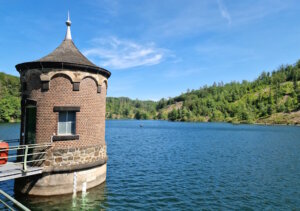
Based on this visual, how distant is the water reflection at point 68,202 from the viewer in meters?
11.8

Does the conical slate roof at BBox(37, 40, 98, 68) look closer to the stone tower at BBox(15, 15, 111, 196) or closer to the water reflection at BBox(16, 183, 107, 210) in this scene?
the stone tower at BBox(15, 15, 111, 196)

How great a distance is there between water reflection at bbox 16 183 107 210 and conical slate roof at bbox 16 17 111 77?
767 cm

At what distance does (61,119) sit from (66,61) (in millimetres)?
3569

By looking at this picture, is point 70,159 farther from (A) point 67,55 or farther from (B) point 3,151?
(A) point 67,55

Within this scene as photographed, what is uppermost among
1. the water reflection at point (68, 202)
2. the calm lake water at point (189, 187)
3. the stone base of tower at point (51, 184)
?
the stone base of tower at point (51, 184)

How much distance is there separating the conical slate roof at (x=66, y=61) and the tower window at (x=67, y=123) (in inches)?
114

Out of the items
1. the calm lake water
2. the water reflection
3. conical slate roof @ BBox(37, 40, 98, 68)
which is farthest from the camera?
conical slate roof @ BBox(37, 40, 98, 68)

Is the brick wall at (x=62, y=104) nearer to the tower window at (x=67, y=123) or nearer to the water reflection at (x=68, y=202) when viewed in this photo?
the tower window at (x=67, y=123)

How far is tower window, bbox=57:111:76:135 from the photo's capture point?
1358 centimetres

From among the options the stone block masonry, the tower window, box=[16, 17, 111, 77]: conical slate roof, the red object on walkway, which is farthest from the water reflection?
box=[16, 17, 111, 77]: conical slate roof

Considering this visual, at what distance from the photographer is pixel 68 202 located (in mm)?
12312

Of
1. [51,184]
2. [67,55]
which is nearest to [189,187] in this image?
[51,184]

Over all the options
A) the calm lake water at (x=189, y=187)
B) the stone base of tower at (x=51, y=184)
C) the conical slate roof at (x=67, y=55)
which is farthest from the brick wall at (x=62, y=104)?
the calm lake water at (x=189, y=187)

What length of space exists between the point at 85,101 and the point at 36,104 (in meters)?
2.88
